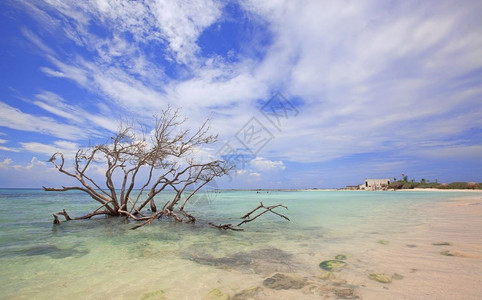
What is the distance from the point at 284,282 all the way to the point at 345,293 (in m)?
0.97

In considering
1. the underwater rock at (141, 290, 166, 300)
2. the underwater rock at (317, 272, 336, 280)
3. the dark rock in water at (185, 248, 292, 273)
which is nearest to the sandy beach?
the underwater rock at (317, 272, 336, 280)

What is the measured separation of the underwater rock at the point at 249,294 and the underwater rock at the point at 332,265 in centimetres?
172

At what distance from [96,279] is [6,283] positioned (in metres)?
1.61

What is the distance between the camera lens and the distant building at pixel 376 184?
85.9m

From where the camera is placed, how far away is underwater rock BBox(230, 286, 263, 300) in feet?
11.5

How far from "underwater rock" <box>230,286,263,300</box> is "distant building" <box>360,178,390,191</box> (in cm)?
9488

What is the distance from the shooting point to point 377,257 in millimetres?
5273

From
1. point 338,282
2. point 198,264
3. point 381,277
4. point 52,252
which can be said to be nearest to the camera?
point 338,282

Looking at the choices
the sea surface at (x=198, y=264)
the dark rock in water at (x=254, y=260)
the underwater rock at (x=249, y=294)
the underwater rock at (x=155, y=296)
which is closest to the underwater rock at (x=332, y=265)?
the sea surface at (x=198, y=264)

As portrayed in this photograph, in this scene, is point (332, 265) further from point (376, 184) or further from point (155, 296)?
point (376, 184)

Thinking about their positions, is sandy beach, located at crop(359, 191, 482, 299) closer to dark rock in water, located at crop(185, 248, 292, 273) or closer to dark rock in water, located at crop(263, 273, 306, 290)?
dark rock in water, located at crop(263, 273, 306, 290)

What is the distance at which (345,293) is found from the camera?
3.50 meters

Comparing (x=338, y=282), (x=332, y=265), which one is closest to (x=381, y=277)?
(x=338, y=282)

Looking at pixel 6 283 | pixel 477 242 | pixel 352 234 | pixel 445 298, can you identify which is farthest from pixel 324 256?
pixel 6 283
